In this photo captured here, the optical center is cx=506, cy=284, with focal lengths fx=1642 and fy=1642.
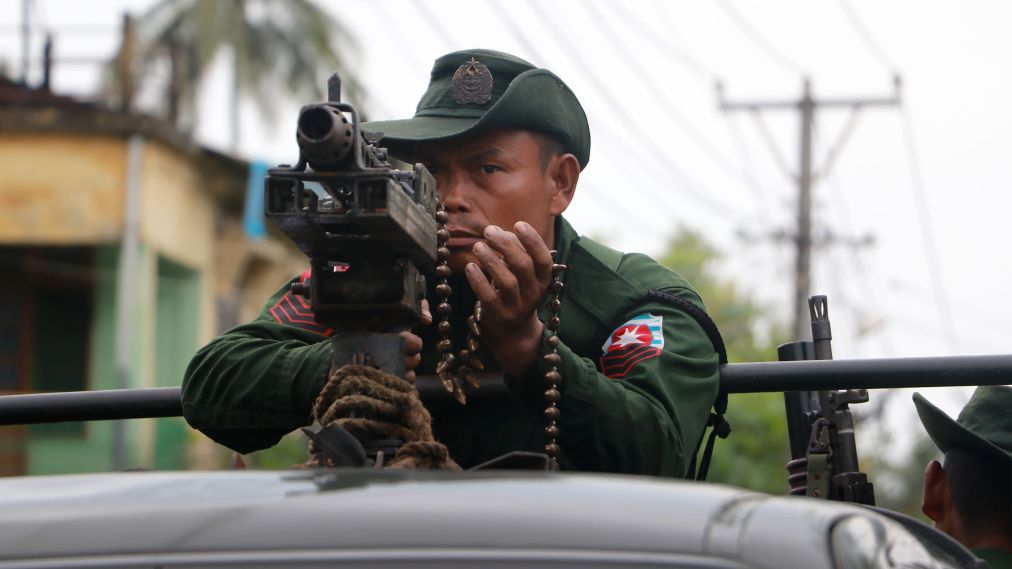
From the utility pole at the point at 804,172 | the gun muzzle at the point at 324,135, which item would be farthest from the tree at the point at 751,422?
the gun muzzle at the point at 324,135

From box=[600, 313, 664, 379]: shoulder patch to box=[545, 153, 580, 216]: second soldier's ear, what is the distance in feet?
1.28

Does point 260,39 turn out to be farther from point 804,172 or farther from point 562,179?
point 562,179

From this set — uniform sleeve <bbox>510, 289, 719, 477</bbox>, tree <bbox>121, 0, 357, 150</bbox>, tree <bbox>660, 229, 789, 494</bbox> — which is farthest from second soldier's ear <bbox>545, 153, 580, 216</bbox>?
tree <bbox>121, 0, 357, 150</bbox>

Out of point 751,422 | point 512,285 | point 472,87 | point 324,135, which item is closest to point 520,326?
point 512,285

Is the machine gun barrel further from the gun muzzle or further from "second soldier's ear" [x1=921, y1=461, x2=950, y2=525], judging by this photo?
"second soldier's ear" [x1=921, y1=461, x2=950, y2=525]

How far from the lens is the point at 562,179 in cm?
361

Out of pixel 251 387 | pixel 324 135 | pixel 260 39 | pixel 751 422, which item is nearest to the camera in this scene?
pixel 324 135

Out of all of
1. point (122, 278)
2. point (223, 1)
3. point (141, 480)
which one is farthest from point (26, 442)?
point (141, 480)

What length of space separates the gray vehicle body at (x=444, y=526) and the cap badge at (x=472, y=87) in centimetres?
174

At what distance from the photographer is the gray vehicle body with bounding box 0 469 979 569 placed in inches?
64.3

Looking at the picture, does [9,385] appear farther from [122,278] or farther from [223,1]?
[223,1]

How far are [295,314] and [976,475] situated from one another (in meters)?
1.62

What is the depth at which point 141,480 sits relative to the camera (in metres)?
1.93

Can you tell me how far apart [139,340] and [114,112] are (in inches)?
103
